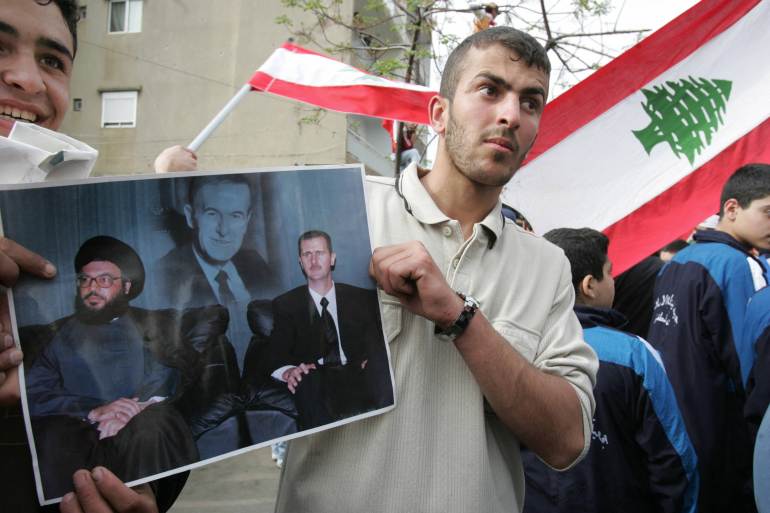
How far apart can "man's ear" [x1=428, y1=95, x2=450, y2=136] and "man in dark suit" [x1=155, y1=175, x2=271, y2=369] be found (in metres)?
0.63

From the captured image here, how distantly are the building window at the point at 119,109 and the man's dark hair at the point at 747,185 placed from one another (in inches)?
664

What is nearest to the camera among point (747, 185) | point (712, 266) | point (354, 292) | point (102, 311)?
point (102, 311)

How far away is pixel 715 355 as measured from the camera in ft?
9.52

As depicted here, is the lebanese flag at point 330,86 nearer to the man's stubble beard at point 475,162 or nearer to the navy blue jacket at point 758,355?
the navy blue jacket at point 758,355

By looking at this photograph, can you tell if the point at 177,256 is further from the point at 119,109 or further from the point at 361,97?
the point at 119,109

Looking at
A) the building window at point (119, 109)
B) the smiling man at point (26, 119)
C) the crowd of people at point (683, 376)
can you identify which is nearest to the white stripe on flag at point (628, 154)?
the crowd of people at point (683, 376)

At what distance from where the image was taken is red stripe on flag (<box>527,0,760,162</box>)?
3639 mm

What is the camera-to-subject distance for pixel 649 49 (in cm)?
366

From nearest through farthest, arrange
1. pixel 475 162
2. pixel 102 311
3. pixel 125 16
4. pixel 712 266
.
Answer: pixel 102 311
pixel 475 162
pixel 712 266
pixel 125 16

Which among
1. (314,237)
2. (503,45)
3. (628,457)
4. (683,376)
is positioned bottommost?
(628,457)

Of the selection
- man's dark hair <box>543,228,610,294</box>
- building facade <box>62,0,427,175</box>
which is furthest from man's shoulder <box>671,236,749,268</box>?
building facade <box>62,0,427,175</box>

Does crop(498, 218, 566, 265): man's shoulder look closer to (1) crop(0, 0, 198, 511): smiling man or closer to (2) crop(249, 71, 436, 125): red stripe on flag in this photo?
(1) crop(0, 0, 198, 511): smiling man

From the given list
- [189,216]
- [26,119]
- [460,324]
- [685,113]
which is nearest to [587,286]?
[685,113]

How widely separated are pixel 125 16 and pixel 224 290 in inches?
765
